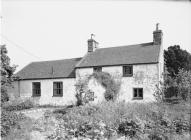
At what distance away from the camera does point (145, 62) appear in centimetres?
1716

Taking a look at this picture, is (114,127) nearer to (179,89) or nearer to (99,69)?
(179,89)

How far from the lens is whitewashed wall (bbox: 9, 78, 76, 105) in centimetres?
2019

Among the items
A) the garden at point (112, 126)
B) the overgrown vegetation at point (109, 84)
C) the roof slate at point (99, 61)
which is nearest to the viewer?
the garden at point (112, 126)

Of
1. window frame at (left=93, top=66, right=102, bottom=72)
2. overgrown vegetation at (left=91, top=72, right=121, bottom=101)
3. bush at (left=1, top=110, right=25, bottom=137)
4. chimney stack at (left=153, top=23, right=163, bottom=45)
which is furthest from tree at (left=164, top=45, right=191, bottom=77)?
bush at (left=1, top=110, right=25, bottom=137)

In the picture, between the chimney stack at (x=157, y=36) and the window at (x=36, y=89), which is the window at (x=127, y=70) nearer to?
the chimney stack at (x=157, y=36)

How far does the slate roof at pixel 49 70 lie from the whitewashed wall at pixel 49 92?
1.92 feet

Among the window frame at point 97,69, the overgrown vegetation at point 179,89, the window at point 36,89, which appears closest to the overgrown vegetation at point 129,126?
the overgrown vegetation at point 179,89

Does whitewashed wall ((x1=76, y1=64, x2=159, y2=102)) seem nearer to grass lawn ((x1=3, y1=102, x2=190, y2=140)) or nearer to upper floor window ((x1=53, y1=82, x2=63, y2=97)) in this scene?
upper floor window ((x1=53, y1=82, x2=63, y2=97))

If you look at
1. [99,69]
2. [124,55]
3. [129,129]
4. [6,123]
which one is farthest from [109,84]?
[6,123]

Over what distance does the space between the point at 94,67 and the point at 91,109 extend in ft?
29.7

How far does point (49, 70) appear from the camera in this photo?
896 inches

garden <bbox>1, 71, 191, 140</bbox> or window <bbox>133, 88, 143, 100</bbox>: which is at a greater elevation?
window <bbox>133, 88, 143, 100</bbox>

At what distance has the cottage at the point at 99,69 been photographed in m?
17.2

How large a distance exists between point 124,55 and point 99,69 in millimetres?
2944
